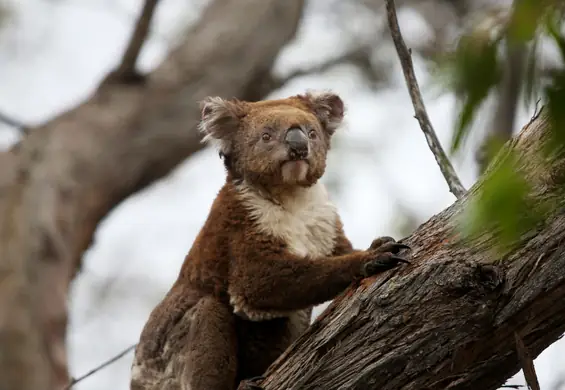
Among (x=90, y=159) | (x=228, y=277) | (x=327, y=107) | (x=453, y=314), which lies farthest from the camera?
(x=90, y=159)

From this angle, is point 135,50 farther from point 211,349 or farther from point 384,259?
point 384,259

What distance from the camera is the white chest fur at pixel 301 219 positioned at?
15.1 ft

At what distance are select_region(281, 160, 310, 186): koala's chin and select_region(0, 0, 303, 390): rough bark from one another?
14.1 feet

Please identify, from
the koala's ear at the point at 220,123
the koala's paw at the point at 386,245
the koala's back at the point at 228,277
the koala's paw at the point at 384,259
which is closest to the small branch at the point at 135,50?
the koala's ear at the point at 220,123

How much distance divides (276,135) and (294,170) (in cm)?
23

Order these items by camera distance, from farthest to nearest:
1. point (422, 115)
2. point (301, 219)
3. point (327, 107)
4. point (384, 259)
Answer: point (327, 107)
point (301, 219)
point (422, 115)
point (384, 259)

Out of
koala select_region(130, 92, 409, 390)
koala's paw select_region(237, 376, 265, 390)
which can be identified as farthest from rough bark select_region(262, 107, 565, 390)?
koala select_region(130, 92, 409, 390)

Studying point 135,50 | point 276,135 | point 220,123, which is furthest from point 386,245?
point 135,50

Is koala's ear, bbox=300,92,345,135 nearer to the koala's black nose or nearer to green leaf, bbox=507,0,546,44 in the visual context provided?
the koala's black nose

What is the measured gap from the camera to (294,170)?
15.4ft

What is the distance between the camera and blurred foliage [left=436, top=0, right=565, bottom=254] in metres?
1.05

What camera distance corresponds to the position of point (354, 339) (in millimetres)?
3164

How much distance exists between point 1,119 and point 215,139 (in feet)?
14.1

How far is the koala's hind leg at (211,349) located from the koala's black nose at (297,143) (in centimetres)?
87
